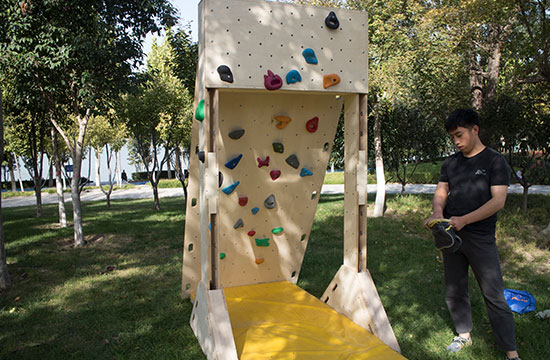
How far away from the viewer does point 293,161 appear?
4.07m

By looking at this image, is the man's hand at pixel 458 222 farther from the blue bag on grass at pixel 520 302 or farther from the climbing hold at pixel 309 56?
the climbing hold at pixel 309 56

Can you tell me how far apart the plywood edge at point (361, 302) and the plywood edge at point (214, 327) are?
1136 millimetres

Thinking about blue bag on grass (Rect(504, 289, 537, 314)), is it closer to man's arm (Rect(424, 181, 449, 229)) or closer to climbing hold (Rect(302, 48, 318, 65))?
man's arm (Rect(424, 181, 449, 229))

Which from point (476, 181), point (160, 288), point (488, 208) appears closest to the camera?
point (488, 208)

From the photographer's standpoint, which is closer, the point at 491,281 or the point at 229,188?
the point at 491,281

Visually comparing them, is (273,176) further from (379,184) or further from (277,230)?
(379,184)

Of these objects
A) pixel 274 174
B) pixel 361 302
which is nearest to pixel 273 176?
pixel 274 174

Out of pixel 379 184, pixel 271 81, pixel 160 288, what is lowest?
pixel 160 288

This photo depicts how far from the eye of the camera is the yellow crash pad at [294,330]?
9.80ft

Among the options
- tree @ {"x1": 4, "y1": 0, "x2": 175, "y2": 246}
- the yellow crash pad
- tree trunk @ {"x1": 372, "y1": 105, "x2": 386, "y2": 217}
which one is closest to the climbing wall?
the yellow crash pad

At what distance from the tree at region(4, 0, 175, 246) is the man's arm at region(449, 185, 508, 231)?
5.93 metres

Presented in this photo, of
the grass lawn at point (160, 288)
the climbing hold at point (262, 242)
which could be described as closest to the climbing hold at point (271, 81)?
the climbing hold at point (262, 242)

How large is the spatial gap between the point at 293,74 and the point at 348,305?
2.03 m

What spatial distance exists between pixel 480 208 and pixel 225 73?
6.63 feet
